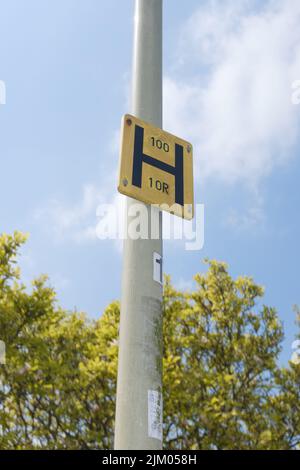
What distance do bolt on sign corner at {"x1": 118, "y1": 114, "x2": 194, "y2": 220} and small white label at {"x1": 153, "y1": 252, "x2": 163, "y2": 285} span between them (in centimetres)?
31

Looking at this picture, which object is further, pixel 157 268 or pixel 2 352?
pixel 2 352

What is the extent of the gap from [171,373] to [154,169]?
1248 centimetres

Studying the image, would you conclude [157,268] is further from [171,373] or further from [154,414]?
[171,373]

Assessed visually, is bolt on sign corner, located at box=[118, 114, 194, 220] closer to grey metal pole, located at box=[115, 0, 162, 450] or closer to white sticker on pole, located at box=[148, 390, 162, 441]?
grey metal pole, located at box=[115, 0, 162, 450]

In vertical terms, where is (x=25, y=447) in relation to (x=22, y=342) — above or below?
below

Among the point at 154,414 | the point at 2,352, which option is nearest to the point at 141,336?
the point at 154,414

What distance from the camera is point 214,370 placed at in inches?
678

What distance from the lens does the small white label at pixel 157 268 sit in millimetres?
2834

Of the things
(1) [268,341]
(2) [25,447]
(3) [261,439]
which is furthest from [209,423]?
(2) [25,447]

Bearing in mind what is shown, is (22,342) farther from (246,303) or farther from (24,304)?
(246,303)

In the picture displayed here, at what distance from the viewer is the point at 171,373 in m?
14.9

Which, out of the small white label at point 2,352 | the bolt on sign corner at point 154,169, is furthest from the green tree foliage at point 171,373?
the bolt on sign corner at point 154,169

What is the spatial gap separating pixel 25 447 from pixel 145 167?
13.8 m
